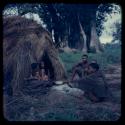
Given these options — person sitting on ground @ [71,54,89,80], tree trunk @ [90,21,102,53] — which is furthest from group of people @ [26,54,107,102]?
tree trunk @ [90,21,102,53]

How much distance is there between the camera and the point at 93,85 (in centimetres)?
262

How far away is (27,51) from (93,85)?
0.69 m

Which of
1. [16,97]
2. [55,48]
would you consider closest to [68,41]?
[55,48]

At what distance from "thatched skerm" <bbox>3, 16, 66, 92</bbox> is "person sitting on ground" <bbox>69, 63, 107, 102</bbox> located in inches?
6.7

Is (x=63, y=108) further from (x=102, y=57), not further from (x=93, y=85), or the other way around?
(x=102, y=57)

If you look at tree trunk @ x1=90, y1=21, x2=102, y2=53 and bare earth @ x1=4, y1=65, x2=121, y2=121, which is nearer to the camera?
bare earth @ x1=4, y1=65, x2=121, y2=121

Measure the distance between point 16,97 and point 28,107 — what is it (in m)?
0.14

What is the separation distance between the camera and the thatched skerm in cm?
256

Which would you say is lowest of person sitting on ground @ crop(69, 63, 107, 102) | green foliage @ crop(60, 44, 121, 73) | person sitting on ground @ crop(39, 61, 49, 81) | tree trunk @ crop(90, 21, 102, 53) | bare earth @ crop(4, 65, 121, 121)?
bare earth @ crop(4, 65, 121, 121)

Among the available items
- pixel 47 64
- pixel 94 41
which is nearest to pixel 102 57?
pixel 94 41

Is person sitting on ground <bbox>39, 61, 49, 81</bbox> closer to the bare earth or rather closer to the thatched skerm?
the thatched skerm

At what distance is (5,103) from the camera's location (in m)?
2.48

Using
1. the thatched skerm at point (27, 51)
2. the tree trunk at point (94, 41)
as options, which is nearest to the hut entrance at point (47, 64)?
the thatched skerm at point (27, 51)
